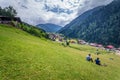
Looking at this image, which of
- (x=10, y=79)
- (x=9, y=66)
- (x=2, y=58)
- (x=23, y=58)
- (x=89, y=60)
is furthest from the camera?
(x=89, y=60)

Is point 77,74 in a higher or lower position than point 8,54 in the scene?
lower

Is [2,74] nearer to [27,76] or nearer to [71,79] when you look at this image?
[27,76]

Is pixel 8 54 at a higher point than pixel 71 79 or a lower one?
higher

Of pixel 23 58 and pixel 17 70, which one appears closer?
pixel 17 70

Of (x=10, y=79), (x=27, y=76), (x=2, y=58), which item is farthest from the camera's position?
(x=2, y=58)

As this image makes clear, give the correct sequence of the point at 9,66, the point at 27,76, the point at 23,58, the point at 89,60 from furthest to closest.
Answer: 1. the point at 89,60
2. the point at 23,58
3. the point at 9,66
4. the point at 27,76

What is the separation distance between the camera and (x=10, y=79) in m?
26.7

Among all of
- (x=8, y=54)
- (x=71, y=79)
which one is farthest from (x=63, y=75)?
(x=8, y=54)

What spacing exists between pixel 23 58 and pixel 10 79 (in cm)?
1055

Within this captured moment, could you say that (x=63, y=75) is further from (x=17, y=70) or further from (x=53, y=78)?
(x=17, y=70)

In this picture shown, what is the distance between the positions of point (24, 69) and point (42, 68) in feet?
11.5

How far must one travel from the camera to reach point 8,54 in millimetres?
37125

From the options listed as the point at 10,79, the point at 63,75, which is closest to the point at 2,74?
the point at 10,79

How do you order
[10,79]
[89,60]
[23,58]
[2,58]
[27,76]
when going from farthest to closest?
[89,60], [23,58], [2,58], [27,76], [10,79]
